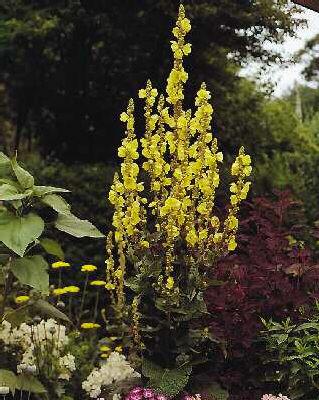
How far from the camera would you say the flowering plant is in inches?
141

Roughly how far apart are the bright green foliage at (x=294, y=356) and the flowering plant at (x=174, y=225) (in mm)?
285

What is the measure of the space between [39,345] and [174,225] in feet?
3.81

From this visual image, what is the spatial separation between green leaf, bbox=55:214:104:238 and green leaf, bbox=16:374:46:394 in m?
→ 0.74

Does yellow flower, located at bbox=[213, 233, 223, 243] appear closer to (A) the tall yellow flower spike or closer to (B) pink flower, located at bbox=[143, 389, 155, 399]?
(A) the tall yellow flower spike

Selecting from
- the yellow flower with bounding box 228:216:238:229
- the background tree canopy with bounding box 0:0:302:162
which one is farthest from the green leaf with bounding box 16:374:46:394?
the background tree canopy with bounding box 0:0:302:162

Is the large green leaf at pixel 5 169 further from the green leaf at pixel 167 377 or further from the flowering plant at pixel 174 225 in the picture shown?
the green leaf at pixel 167 377

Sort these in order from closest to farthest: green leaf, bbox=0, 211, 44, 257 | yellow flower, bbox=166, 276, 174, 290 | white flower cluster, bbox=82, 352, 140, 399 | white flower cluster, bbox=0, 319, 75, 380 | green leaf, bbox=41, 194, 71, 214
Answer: green leaf, bbox=0, 211, 44, 257 → yellow flower, bbox=166, 276, 174, 290 → green leaf, bbox=41, 194, 71, 214 → white flower cluster, bbox=82, 352, 140, 399 → white flower cluster, bbox=0, 319, 75, 380

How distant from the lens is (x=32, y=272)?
3635 millimetres

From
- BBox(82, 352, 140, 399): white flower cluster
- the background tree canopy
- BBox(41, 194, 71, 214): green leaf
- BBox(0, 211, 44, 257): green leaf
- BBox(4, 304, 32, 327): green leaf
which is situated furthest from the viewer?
the background tree canopy

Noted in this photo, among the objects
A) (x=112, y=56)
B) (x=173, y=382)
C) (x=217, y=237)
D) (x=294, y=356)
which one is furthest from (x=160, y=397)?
(x=112, y=56)

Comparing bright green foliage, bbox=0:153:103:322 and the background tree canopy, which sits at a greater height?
bright green foliage, bbox=0:153:103:322

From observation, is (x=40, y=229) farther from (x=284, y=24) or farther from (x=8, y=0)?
(x=8, y=0)

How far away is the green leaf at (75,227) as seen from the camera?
3695 mm

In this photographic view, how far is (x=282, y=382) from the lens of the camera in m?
3.86
